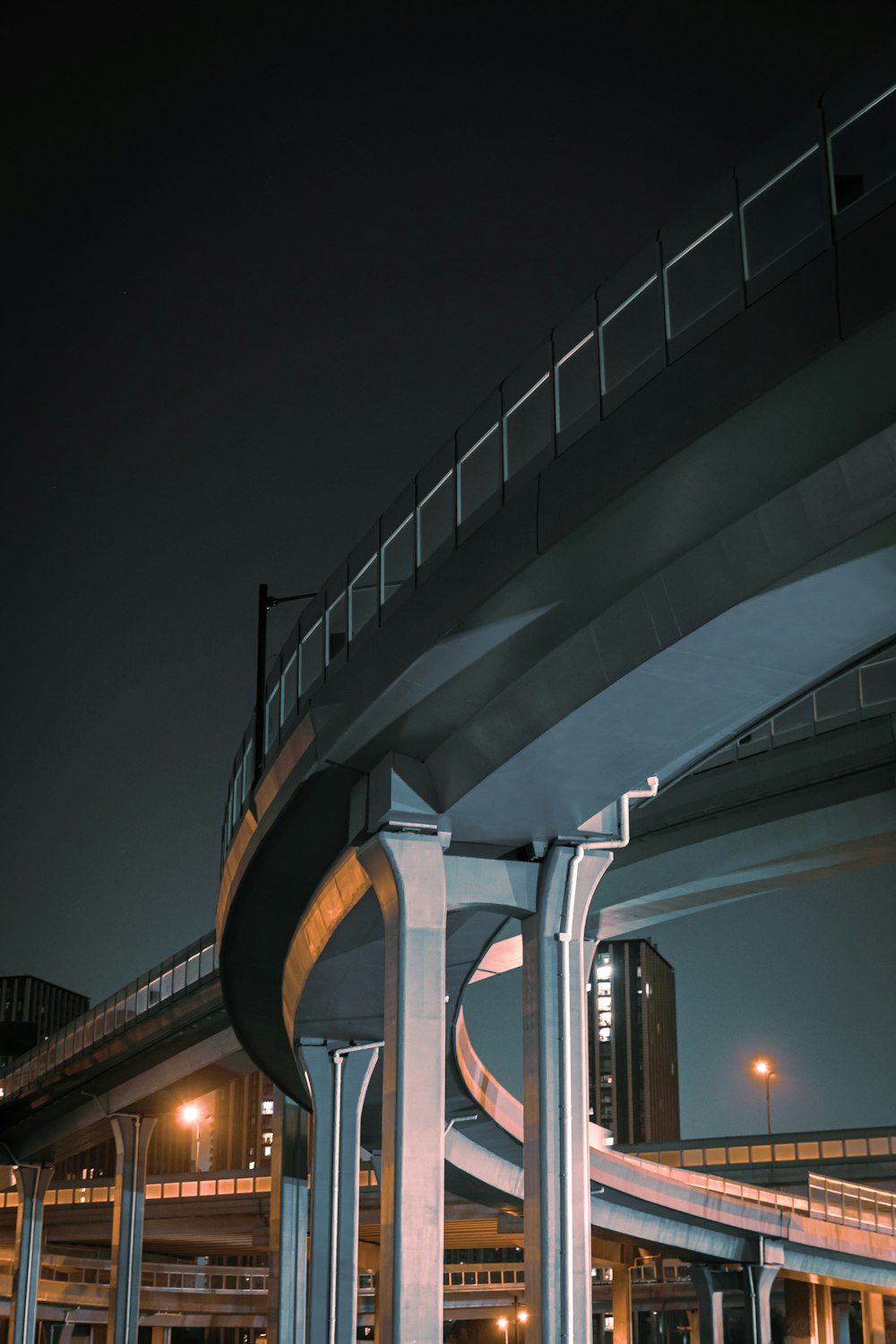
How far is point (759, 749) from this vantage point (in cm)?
2898

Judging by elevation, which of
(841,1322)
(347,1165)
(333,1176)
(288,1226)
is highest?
(347,1165)

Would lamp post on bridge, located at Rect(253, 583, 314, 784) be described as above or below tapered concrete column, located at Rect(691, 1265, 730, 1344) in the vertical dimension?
above

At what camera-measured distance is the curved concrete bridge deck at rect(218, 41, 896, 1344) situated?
43.1 feet

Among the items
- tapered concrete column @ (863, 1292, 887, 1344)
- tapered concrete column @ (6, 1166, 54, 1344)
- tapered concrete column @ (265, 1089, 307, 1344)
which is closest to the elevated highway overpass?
tapered concrete column @ (265, 1089, 307, 1344)

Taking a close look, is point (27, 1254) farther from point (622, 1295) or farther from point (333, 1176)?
point (333, 1176)

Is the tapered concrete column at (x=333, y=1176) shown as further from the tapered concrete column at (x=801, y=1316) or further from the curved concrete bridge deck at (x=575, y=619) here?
the tapered concrete column at (x=801, y=1316)

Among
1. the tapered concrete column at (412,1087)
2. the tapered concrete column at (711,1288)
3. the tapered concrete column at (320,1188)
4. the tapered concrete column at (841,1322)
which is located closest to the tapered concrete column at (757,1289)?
the tapered concrete column at (711,1288)

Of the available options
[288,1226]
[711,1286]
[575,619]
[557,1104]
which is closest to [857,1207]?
[711,1286]

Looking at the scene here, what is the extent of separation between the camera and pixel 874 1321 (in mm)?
68750

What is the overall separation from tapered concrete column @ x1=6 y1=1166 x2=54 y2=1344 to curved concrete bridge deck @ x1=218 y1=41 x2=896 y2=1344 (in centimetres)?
4610

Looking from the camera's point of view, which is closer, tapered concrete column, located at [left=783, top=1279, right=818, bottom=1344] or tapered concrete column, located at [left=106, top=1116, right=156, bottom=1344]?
tapered concrete column, located at [left=106, top=1116, right=156, bottom=1344]

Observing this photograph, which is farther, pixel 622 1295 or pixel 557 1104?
pixel 622 1295

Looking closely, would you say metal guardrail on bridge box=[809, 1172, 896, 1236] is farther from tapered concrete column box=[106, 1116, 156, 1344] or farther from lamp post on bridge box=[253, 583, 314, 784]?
lamp post on bridge box=[253, 583, 314, 784]

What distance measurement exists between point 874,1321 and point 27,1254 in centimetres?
3876
